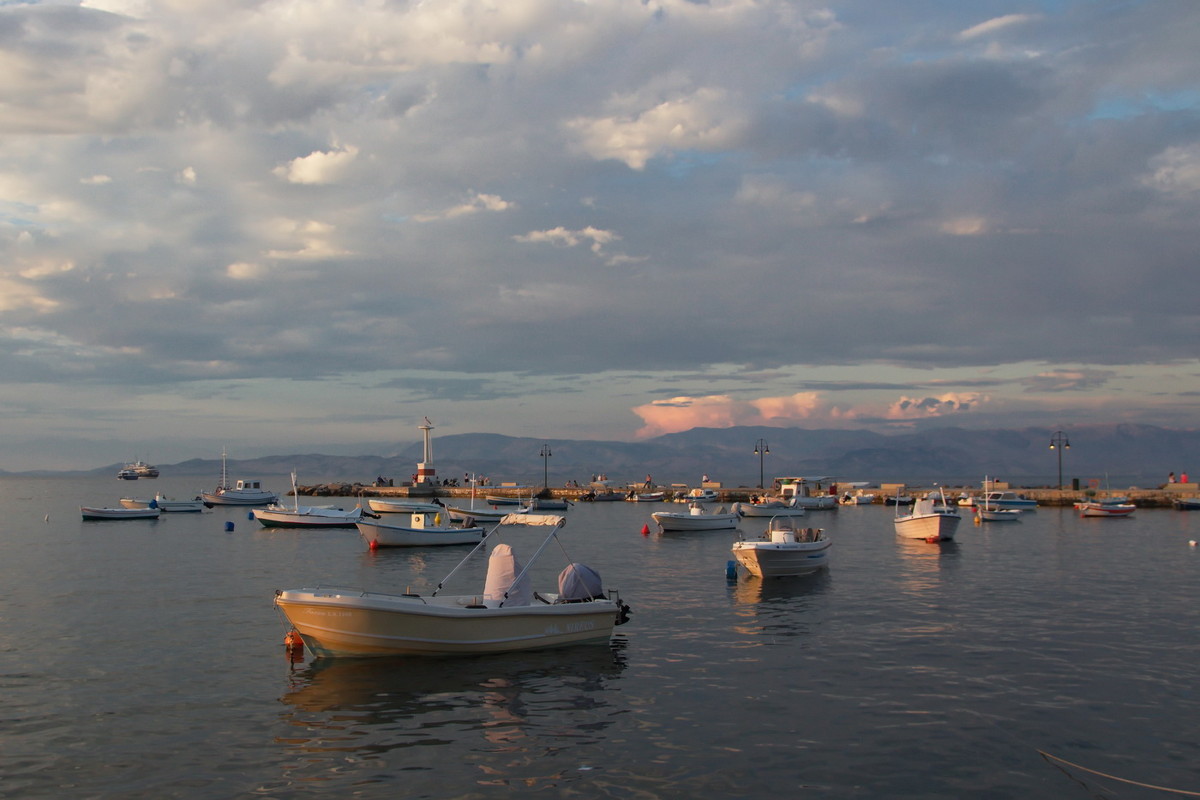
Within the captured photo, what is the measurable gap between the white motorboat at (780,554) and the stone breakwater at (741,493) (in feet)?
277

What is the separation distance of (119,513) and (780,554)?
2971 inches

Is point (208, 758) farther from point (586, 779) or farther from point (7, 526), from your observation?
point (7, 526)

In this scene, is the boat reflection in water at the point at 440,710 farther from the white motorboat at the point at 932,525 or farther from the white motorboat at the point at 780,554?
the white motorboat at the point at 932,525

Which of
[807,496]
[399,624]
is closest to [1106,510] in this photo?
[807,496]

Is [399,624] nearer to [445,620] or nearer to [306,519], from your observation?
[445,620]

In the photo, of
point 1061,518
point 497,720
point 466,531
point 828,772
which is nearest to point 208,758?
point 497,720

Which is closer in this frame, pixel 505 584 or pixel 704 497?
pixel 505 584

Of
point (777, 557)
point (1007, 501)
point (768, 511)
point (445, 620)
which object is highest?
point (445, 620)

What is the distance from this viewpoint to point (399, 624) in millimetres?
22750

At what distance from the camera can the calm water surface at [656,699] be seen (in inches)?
594

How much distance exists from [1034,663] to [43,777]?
2287 centimetres

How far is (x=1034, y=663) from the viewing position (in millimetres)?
23266

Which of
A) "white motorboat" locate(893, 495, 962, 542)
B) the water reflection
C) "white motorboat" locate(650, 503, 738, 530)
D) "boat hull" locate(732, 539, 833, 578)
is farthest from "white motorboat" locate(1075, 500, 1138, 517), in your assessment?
"boat hull" locate(732, 539, 833, 578)

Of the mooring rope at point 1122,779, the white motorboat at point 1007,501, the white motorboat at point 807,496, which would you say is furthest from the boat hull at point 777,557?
the white motorboat at point 1007,501
